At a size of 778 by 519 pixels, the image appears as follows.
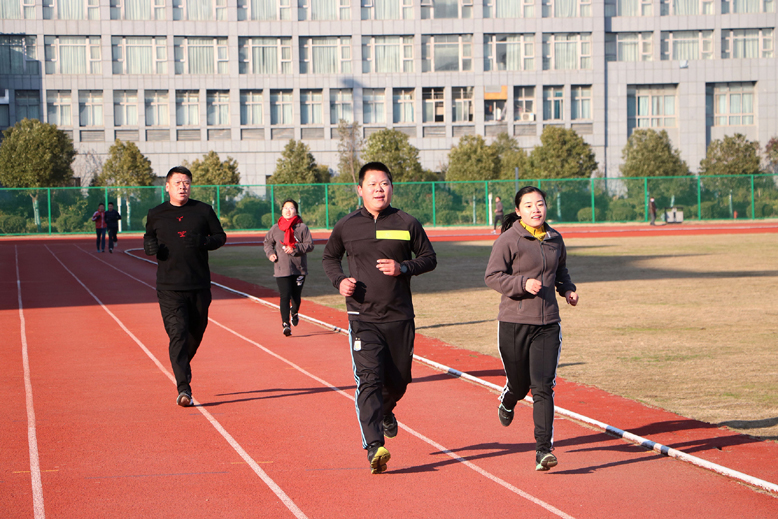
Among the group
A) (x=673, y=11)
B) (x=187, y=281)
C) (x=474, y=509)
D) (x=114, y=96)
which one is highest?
(x=673, y=11)

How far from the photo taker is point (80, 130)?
226 feet

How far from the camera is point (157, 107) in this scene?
70.1 m

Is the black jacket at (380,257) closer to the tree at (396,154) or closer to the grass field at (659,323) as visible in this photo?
the grass field at (659,323)

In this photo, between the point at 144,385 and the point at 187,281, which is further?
the point at 144,385

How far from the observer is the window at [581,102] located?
7212 centimetres

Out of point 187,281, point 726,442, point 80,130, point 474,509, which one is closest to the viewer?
point 474,509

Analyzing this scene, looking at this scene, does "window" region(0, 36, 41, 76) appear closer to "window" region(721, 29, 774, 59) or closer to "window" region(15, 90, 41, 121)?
"window" region(15, 90, 41, 121)

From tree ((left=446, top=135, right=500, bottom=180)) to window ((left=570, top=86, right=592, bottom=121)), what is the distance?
53.5 feet

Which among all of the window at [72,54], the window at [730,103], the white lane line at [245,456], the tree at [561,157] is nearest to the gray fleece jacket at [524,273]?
the white lane line at [245,456]

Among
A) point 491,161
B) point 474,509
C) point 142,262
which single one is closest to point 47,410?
point 474,509

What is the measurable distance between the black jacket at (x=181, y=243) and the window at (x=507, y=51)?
66.3 meters

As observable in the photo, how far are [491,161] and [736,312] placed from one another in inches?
1793

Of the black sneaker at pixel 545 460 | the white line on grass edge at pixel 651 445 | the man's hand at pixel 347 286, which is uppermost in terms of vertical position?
the man's hand at pixel 347 286

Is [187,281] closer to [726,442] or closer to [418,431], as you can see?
[418,431]
